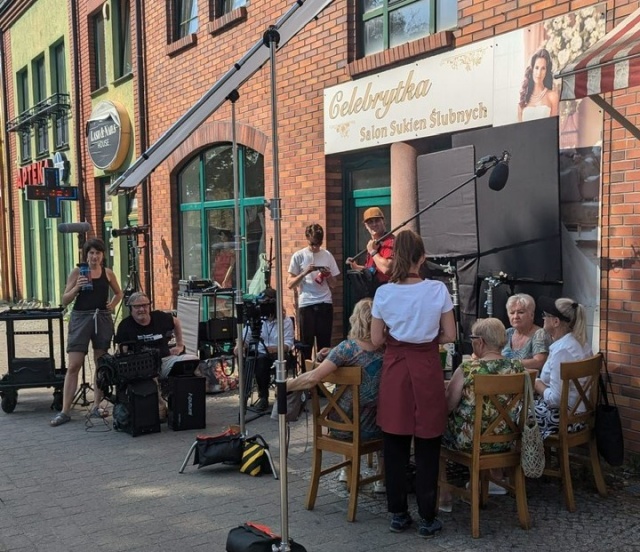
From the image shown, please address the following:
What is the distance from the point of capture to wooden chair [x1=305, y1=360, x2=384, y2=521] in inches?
166

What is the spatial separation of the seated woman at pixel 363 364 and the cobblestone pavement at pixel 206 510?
61 centimetres

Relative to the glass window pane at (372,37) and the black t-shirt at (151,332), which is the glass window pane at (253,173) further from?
the black t-shirt at (151,332)

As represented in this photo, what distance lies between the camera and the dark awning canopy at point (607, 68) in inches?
148

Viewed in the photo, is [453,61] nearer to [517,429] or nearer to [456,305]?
[456,305]

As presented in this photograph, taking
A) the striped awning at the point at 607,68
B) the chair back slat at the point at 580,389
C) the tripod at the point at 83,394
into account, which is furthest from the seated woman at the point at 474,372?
the tripod at the point at 83,394

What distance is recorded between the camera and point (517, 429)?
161 inches

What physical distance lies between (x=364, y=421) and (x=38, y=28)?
53.2 ft

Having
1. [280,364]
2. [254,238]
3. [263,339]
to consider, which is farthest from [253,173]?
[280,364]

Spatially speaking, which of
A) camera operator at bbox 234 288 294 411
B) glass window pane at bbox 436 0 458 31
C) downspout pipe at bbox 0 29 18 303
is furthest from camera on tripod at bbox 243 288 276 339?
downspout pipe at bbox 0 29 18 303

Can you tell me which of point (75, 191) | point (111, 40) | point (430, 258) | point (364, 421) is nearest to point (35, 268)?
point (75, 191)

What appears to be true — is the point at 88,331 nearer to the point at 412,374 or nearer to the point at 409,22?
the point at 412,374

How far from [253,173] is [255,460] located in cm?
519

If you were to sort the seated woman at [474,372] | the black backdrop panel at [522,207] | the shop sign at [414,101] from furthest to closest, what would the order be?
the shop sign at [414,101]
the black backdrop panel at [522,207]
the seated woman at [474,372]

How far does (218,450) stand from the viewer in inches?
205
